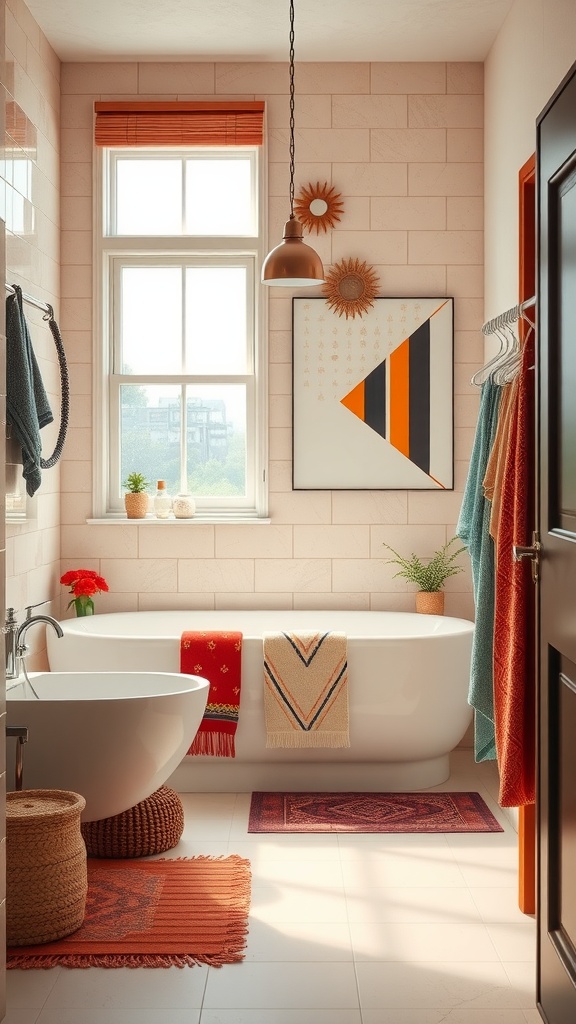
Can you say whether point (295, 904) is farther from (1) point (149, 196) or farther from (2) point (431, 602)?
(1) point (149, 196)

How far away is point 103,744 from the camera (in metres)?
3.24

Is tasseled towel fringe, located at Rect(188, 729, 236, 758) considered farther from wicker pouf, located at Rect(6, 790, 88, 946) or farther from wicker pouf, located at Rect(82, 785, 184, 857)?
wicker pouf, located at Rect(6, 790, 88, 946)

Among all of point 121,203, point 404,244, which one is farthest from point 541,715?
point 121,203

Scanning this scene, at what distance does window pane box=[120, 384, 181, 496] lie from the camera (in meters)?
5.14

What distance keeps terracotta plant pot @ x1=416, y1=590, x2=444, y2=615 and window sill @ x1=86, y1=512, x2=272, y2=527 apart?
33.0 inches

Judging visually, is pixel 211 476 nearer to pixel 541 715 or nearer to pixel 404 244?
pixel 404 244

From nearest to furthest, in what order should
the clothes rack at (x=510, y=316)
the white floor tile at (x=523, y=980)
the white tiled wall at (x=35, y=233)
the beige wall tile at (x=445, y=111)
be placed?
1. the white floor tile at (x=523, y=980)
2. the clothes rack at (x=510, y=316)
3. the white tiled wall at (x=35, y=233)
4. the beige wall tile at (x=445, y=111)

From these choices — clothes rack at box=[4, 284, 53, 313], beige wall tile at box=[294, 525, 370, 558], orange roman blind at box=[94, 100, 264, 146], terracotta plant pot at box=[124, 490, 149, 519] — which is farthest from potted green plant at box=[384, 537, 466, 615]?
orange roman blind at box=[94, 100, 264, 146]

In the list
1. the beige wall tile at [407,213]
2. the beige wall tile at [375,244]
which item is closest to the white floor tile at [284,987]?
the beige wall tile at [375,244]

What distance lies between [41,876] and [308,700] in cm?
152

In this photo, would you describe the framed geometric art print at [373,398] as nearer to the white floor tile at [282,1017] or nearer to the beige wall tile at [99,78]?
the beige wall tile at [99,78]

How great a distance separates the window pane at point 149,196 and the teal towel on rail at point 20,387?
4.83ft

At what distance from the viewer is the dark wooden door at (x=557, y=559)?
2.16 m

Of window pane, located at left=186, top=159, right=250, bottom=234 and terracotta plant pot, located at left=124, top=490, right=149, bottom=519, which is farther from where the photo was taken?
window pane, located at left=186, top=159, right=250, bottom=234
